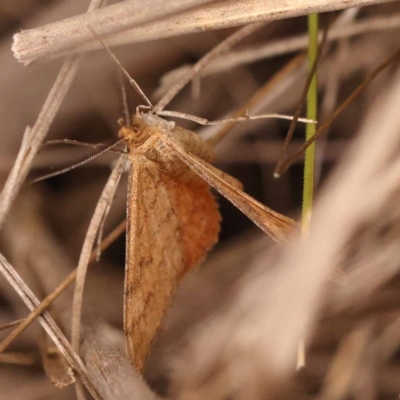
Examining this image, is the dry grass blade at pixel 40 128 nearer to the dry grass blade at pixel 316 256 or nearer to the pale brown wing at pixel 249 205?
the pale brown wing at pixel 249 205

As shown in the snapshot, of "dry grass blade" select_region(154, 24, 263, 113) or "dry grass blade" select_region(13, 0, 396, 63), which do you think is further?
"dry grass blade" select_region(154, 24, 263, 113)

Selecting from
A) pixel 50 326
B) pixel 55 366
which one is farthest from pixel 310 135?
pixel 55 366

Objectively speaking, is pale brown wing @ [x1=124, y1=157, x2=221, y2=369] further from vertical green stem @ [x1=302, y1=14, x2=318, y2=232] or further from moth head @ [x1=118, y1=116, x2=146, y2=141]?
vertical green stem @ [x1=302, y1=14, x2=318, y2=232]

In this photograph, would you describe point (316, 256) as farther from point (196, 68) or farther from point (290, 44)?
point (290, 44)

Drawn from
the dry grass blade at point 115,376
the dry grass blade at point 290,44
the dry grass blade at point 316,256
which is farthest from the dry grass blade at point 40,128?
the dry grass blade at point 316,256

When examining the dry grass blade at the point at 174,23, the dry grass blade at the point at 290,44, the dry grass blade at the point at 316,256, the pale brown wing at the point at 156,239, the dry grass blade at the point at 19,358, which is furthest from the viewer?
the dry grass blade at the point at 290,44

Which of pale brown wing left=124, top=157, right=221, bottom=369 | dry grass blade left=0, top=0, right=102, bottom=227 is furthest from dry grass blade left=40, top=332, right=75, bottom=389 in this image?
dry grass blade left=0, top=0, right=102, bottom=227

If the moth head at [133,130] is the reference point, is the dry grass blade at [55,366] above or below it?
below
